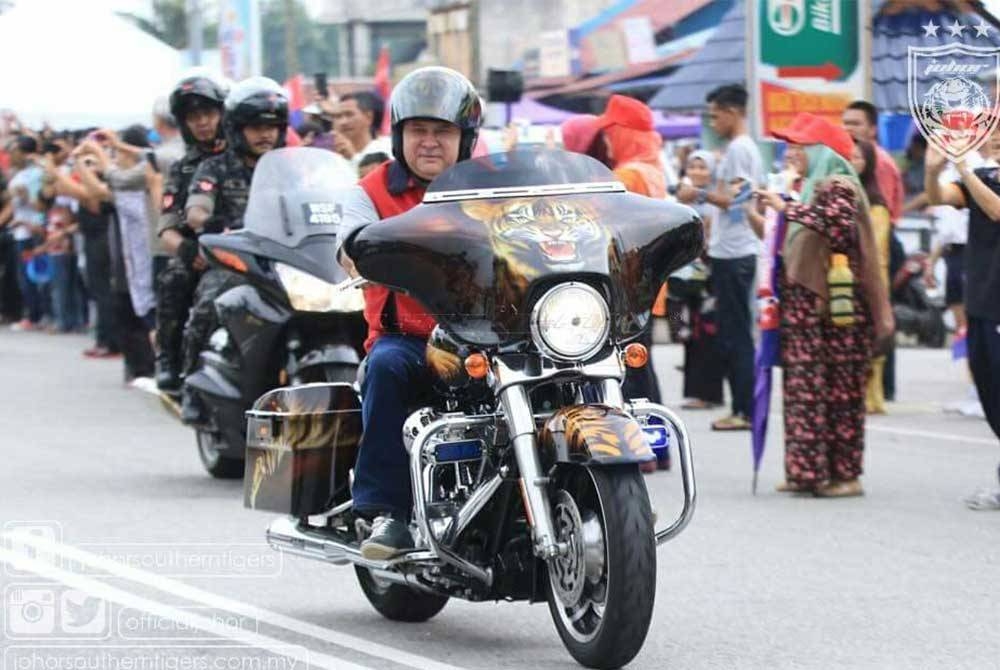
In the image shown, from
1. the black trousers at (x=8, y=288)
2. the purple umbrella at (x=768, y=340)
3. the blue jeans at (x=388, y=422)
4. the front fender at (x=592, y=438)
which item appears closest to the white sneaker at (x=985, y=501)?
the purple umbrella at (x=768, y=340)

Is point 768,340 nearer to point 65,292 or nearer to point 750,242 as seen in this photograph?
point 750,242

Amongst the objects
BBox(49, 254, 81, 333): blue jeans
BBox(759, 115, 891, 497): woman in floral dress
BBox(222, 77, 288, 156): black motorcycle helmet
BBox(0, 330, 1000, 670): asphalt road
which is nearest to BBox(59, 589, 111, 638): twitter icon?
BBox(0, 330, 1000, 670): asphalt road

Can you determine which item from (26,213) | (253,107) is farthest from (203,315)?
(26,213)

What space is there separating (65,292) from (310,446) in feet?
56.3

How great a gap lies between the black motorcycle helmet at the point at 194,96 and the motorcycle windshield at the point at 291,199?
1633mm

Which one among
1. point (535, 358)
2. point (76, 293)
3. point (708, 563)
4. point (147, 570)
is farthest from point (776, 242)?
point (76, 293)

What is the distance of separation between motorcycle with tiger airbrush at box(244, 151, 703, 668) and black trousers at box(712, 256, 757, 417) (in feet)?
23.6

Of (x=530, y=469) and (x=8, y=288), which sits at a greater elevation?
(x=530, y=469)

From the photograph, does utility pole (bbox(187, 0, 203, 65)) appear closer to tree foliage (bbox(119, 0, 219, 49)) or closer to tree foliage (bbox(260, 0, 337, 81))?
tree foliage (bbox(119, 0, 219, 49))

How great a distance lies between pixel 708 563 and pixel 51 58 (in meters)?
18.0

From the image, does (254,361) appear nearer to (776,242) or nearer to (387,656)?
(776,242)

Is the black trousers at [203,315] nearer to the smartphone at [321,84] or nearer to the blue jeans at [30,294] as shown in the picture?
the smartphone at [321,84]

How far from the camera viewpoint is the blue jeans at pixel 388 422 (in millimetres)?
6805

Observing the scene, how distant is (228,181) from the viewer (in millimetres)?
11547
